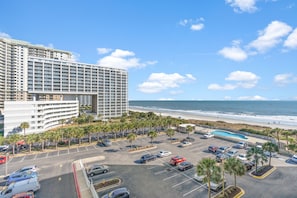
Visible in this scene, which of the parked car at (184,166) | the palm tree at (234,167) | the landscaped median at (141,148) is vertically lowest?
the landscaped median at (141,148)

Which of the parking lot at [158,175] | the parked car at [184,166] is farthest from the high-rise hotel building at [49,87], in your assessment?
the parked car at [184,166]

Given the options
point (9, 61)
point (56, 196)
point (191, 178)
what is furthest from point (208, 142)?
point (9, 61)

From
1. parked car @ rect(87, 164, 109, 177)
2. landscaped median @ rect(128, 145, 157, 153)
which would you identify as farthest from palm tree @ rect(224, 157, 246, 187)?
landscaped median @ rect(128, 145, 157, 153)

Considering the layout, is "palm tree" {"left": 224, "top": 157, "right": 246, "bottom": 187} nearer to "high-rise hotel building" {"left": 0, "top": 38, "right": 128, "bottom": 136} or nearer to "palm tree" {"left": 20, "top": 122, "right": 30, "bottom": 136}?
"palm tree" {"left": 20, "top": 122, "right": 30, "bottom": 136}

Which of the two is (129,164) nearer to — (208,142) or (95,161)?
(95,161)

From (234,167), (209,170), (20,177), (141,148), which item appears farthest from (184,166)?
(20,177)

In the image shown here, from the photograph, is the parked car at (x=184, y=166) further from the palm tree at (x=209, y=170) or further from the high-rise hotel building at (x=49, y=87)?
the high-rise hotel building at (x=49, y=87)

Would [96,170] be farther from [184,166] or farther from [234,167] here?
[234,167]

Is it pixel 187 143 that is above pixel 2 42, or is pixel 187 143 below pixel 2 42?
below
